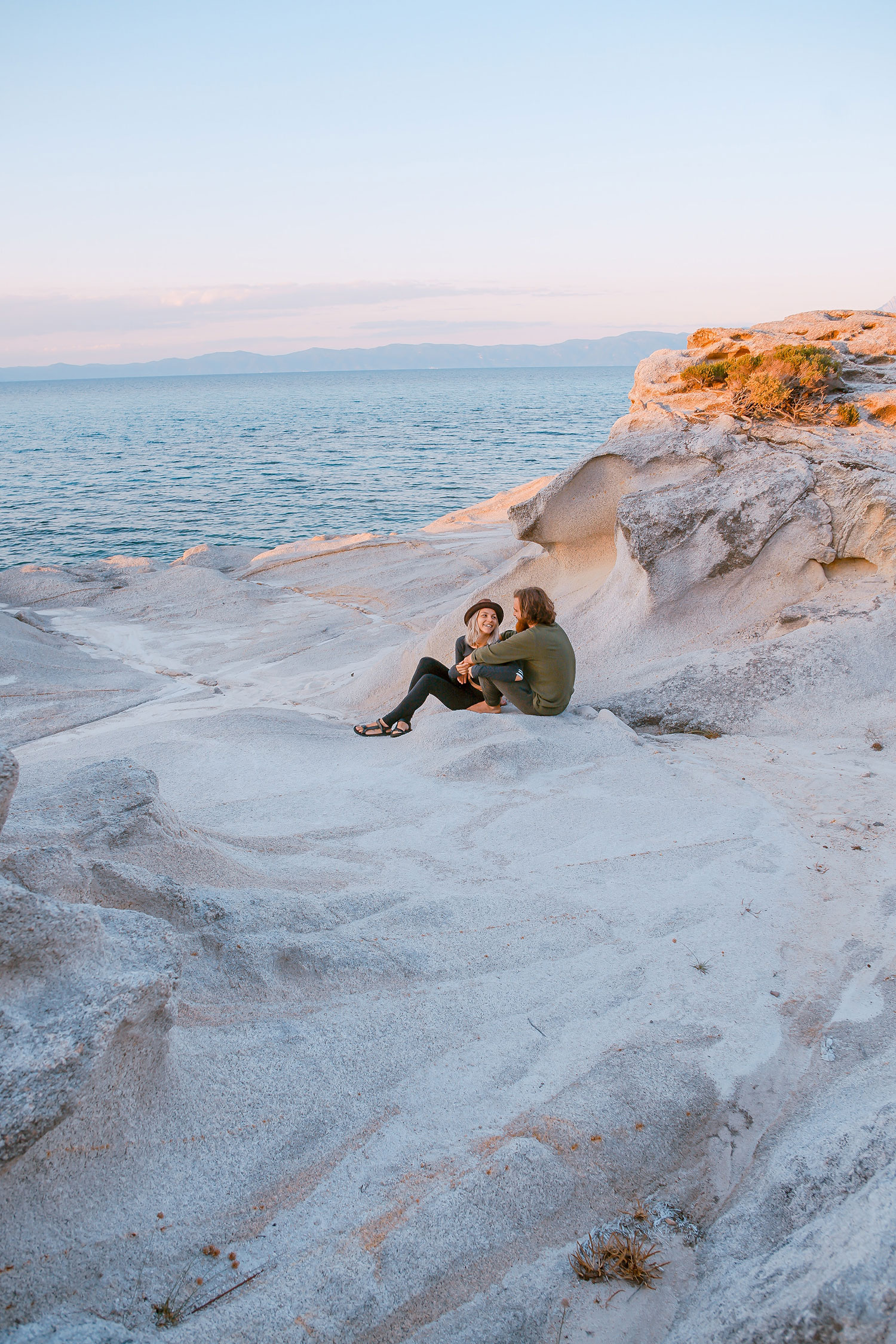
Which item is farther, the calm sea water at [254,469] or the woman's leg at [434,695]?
the calm sea water at [254,469]

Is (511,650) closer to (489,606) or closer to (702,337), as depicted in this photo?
(489,606)

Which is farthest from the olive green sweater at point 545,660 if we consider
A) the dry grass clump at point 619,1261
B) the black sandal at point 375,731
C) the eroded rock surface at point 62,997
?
the dry grass clump at point 619,1261

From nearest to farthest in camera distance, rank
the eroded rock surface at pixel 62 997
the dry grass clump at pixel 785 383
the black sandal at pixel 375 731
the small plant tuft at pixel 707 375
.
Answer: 1. the eroded rock surface at pixel 62 997
2. the black sandal at pixel 375 731
3. the dry grass clump at pixel 785 383
4. the small plant tuft at pixel 707 375

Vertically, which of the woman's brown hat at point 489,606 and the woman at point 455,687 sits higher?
the woman's brown hat at point 489,606

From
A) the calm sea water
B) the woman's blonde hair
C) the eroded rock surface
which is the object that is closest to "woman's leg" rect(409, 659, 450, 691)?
the woman's blonde hair

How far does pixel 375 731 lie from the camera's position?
19.9 ft

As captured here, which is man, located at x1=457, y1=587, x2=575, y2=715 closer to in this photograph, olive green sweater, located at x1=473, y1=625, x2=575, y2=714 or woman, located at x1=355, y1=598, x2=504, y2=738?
olive green sweater, located at x1=473, y1=625, x2=575, y2=714

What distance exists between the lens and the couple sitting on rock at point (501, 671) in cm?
557

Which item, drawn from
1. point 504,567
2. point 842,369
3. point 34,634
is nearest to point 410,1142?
point 504,567

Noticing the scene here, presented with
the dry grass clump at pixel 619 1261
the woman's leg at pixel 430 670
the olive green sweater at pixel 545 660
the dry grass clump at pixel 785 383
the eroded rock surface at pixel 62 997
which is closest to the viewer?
the eroded rock surface at pixel 62 997

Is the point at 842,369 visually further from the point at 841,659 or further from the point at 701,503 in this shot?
the point at 841,659

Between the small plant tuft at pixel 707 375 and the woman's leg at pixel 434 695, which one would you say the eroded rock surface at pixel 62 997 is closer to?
the woman's leg at pixel 434 695

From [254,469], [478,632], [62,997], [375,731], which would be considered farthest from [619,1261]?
[254,469]

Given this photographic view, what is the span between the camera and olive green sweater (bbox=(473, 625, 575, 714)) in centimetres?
554
